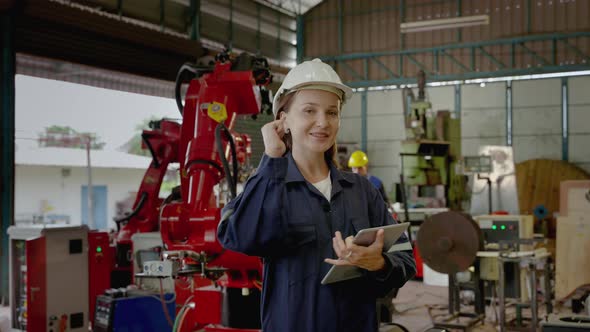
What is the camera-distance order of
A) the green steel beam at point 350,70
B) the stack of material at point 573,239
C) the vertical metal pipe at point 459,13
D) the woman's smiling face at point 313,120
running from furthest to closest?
1. the green steel beam at point 350,70
2. the vertical metal pipe at point 459,13
3. the stack of material at point 573,239
4. the woman's smiling face at point 313,120

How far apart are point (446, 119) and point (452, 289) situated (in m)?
4.87

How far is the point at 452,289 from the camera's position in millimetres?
6535

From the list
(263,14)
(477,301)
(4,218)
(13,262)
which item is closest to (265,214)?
(13,262)

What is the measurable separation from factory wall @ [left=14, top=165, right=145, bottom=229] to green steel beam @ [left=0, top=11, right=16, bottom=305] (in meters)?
2.41

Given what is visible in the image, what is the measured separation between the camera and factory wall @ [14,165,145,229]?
11.2m

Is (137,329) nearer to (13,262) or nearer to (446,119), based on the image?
(13,262)

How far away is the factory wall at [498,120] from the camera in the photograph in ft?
45.1

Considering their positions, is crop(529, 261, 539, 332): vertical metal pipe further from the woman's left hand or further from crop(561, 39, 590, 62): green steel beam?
crop(561, 39, 590, 62): green steel beam

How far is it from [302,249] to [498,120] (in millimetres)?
13676

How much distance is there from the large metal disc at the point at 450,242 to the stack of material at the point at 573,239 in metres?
1.51

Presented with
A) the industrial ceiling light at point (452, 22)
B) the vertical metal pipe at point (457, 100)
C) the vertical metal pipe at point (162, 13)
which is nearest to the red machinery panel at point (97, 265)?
the vertical metal pipe at point (162, 13)

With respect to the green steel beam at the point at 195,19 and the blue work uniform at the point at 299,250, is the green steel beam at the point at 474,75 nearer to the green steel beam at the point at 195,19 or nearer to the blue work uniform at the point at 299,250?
the green steel beam at the point at 195,19

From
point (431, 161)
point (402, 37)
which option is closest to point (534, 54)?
point (402, 37)

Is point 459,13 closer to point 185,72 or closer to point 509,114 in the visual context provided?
point 509,114
